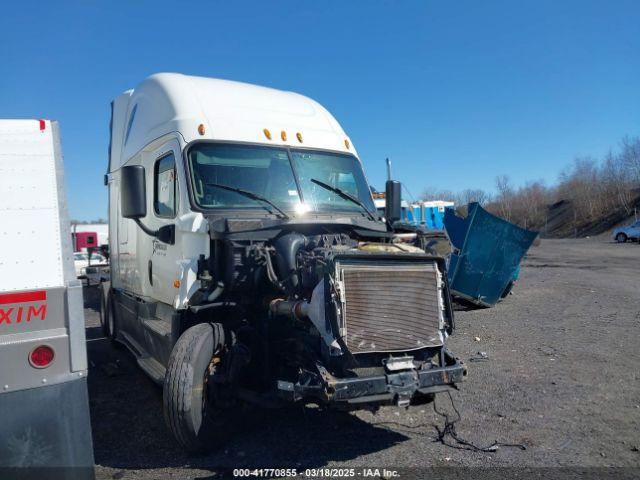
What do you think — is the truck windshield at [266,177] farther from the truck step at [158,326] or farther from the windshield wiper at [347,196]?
the truck step at [158,326]

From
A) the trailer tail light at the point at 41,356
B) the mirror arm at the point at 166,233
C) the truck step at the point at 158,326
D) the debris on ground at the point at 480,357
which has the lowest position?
the debris on ground at the point at 480,357

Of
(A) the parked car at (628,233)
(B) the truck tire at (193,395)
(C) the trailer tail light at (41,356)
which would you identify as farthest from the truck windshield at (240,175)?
(A) the parked car at (628,233)

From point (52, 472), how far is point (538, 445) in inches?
148

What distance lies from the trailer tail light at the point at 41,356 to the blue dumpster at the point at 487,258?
9365 millimetres

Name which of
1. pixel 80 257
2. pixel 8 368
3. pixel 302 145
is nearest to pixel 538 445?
pixel 302 145

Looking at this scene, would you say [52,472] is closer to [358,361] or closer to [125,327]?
[358,361]

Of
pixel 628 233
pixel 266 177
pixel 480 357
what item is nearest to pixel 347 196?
pixel 266 177

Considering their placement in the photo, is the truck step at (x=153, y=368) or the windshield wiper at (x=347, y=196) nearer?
the truck step at (x=153, y=368)

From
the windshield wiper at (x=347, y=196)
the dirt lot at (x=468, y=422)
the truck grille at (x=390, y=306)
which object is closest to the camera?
the truck grille at (x=390, y=306)

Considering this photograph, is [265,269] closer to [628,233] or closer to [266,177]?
[266,177]

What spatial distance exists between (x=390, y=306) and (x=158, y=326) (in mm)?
2888

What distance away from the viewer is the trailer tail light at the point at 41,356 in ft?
9.73

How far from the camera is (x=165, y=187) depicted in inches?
225

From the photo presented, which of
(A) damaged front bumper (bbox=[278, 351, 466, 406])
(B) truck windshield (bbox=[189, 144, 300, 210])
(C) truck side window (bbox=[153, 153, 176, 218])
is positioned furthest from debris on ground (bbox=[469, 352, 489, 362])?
(C) truck side window (bbox=[153, 153, 176, 218])
